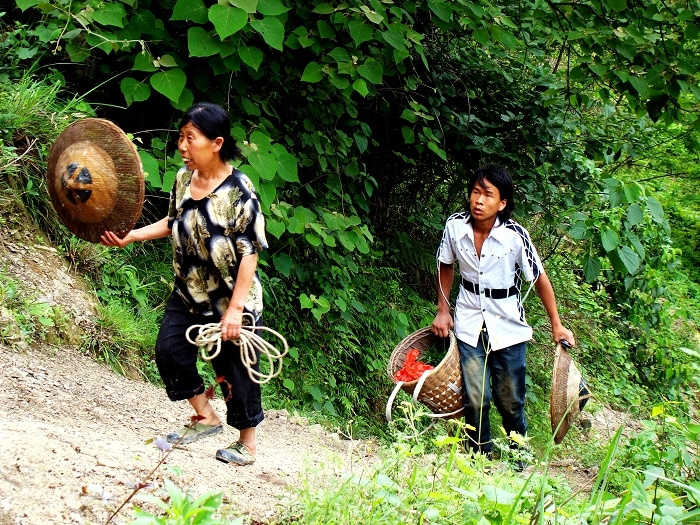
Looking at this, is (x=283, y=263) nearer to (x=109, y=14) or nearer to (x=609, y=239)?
(x=109, y=14)

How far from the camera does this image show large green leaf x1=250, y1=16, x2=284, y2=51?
525 cm

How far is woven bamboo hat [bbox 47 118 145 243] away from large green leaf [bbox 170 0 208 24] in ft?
5.56

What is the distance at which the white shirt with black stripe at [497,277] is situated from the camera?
16.4ft

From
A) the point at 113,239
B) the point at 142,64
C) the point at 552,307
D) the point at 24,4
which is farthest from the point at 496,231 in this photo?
the point at 24,4

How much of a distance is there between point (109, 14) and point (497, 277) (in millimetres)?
3026

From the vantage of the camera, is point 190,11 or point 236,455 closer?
point 236,455

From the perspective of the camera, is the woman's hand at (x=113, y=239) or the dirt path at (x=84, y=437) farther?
the woman's hand at (x=113, y=239)

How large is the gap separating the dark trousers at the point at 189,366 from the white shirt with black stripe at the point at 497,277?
168 centimetres

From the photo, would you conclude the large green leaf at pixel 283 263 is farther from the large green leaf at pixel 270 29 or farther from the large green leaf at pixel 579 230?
the large green leaf at pixel 579 230

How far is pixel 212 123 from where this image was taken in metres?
3.71

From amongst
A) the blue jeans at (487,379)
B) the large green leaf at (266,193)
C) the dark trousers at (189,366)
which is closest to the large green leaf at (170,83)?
the large green leaf at (266,193)

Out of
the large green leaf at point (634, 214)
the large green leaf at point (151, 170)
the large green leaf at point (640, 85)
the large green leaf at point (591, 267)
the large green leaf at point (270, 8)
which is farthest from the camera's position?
the large green leaf at point (591, 267)

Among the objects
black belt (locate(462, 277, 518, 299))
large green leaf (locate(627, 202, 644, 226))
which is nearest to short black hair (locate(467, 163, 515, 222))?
black belt (locate(462, 277, 518, 299))

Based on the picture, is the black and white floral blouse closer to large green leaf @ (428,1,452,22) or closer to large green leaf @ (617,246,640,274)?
large green leaf @ (428,1,452,22)
